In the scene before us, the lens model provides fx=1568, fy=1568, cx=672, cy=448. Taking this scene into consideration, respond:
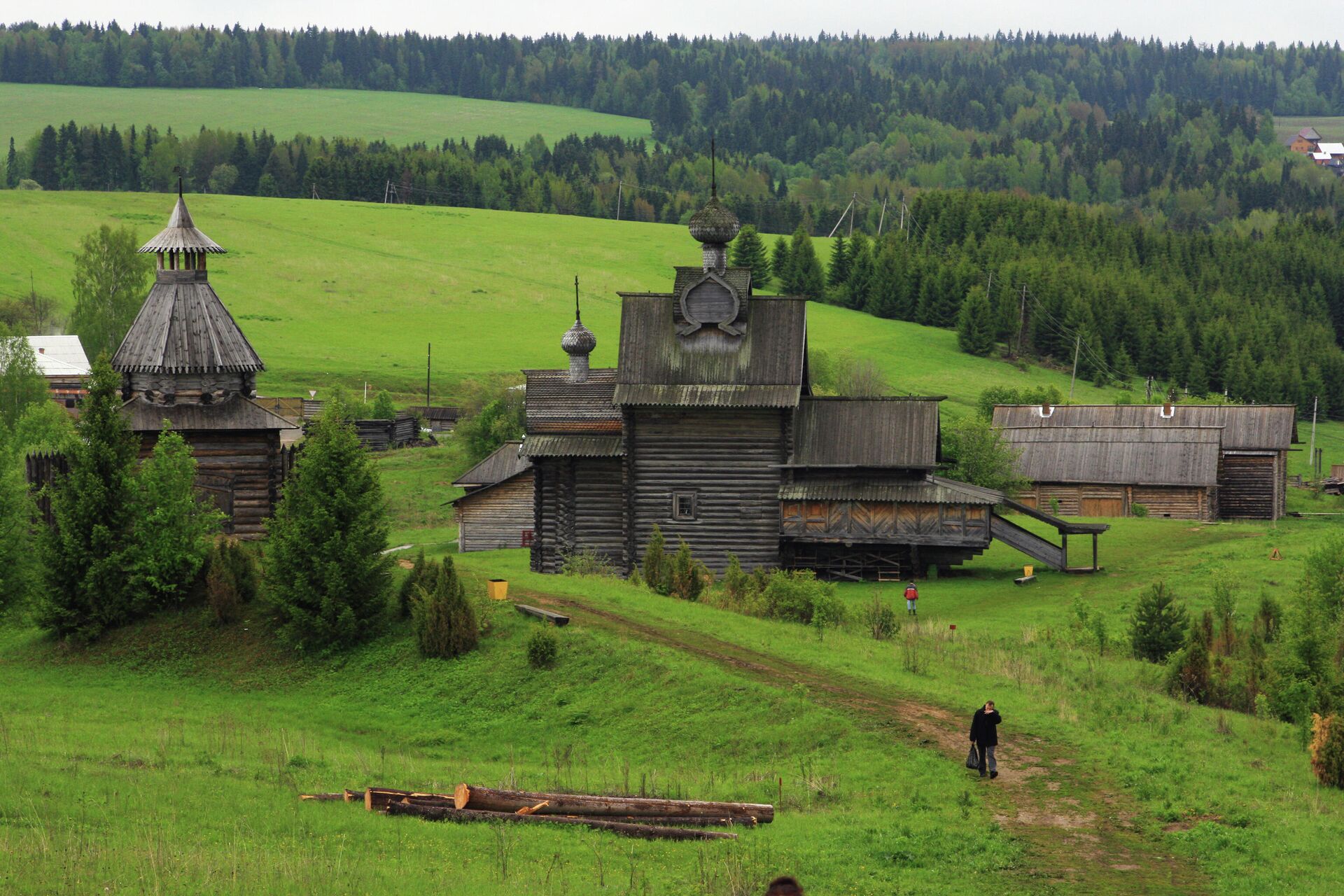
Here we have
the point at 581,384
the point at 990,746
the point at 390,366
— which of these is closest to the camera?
the point at 990,746

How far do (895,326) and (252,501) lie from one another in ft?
270

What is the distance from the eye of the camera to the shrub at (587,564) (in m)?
41.9

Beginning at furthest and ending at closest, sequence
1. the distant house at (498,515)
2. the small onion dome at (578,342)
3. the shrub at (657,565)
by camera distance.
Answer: the distant house at (498,515)
the small onion dome at (578,342)
the shrub at (657,565)

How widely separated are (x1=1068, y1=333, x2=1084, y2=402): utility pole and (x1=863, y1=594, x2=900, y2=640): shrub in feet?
225

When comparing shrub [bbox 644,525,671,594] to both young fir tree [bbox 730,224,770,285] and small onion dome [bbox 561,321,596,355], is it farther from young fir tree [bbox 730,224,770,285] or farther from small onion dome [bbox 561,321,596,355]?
young fir tree [bbox 730,224,770,285]

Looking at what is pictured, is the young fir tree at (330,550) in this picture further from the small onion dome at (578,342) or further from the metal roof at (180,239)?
the small onion dome at (578,342)

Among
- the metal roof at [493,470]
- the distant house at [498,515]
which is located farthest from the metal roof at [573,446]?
the metal roof at [493,470]

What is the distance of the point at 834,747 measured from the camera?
75.5 ft

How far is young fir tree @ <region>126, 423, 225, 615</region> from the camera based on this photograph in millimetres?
32219

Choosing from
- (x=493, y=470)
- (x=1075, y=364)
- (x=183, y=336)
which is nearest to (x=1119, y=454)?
(x=493, y=470)

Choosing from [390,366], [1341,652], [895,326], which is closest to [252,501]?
[1341,652]

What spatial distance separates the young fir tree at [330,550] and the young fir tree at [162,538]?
221cm

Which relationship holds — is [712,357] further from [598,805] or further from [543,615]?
[598,805]

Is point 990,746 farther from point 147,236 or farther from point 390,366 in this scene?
point 147,236
